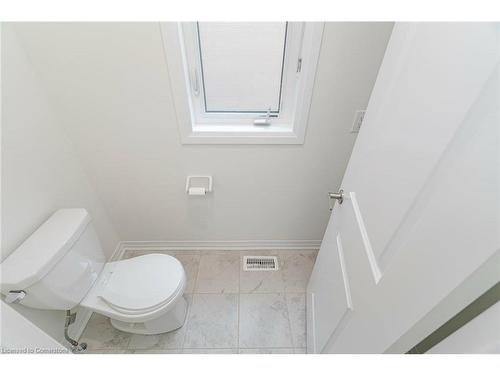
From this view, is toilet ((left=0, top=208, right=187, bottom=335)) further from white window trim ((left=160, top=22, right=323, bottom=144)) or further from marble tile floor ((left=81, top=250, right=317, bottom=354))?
white window trim ((left=160, top=22, right=323, bottom=144))

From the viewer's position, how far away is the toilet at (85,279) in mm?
908

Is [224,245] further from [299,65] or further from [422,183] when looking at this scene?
[422,183]

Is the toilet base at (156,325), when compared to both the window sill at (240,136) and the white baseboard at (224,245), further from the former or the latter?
the window sill at (240,136)

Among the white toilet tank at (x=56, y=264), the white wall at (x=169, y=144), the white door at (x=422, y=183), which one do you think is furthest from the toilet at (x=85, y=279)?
the white door at (x=422, y=183)

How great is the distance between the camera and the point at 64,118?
1.18 metres

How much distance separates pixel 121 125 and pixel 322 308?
1.40 metres

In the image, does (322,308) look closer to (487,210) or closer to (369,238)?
(369,238)

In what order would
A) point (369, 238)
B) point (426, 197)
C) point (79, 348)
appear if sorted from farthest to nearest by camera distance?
point (79, 348) < point (369, 238) < point (426, 197)

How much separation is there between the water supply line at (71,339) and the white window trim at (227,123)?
1103 millimetres

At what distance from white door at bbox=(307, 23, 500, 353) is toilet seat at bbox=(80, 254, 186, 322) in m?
0.84

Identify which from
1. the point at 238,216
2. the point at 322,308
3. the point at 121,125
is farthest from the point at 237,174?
the point at 322,308

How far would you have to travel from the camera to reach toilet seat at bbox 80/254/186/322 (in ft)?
3.63

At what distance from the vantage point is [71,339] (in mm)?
1231

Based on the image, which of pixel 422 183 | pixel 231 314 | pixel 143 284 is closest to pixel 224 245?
pixel 231 314
